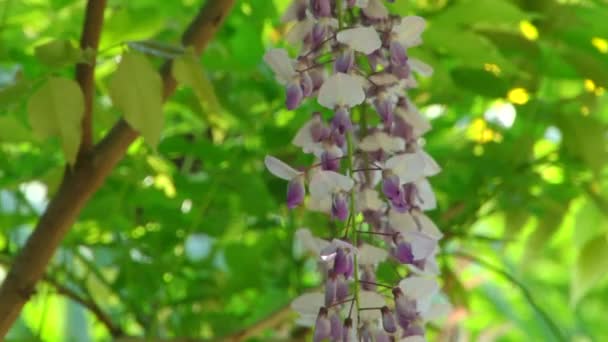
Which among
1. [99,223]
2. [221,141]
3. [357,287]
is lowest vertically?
[357,287]

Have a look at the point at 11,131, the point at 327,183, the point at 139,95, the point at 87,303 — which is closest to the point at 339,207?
the point at 327,183

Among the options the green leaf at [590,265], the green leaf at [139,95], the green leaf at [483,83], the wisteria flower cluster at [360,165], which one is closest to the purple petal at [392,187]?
the wisteria flower cluster at [360,165]

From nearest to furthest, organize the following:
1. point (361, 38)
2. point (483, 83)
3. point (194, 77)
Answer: point (361, 38) < point (194, 77) < point (483, 83)

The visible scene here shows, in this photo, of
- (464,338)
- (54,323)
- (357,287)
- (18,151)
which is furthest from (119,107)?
(54,323)

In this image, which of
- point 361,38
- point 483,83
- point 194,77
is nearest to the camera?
point 361,38

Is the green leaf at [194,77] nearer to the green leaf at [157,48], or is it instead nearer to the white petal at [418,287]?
the green leaf at [157,48]

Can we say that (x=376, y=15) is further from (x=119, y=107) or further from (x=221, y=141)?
(x=221, y=141)

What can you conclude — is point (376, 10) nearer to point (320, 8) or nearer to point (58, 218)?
point (320, 8)

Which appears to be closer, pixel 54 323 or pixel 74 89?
pixel 74 89
